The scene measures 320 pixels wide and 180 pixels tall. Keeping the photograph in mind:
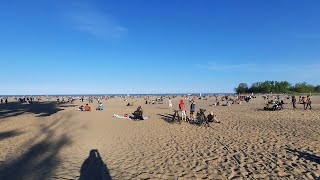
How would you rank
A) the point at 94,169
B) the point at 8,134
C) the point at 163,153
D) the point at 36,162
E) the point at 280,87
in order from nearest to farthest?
the point at 94,169, the point at 36,162, the point at 163,153, the point at 8,134, the point at 280,87

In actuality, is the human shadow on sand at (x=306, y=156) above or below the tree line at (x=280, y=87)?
below

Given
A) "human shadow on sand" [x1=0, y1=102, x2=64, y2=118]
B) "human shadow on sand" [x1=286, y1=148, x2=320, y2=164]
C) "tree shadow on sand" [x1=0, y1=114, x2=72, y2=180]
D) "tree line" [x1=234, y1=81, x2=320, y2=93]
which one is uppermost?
"tree line" [x1=234, y1=81, x2=320, y2=93]

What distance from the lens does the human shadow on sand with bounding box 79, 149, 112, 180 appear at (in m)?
8.71

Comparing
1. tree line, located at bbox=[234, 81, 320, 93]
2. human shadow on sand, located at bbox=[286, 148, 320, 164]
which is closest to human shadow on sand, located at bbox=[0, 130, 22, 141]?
human shadow on sand, located at bbox=[286, 148, 320, 164]

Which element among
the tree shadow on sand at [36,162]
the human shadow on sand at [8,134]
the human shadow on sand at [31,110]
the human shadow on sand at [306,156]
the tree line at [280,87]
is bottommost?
the tree shadow on sand at [36,162]

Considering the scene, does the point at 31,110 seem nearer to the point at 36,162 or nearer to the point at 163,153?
the point at 36,162

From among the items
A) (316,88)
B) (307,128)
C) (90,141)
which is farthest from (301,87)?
(90,141)

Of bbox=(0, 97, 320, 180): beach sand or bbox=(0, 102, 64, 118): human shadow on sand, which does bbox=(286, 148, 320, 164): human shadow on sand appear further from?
bbox=(0, 102, 64, 118): human shadow on sand

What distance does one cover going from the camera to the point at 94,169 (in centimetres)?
963

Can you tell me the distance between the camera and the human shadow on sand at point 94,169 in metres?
8.71

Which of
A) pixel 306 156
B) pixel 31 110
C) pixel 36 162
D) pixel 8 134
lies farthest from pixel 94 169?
pixel 31 110

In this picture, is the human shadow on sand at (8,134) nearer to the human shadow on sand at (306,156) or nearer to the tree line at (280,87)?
the human shadow on sand at (306,156)

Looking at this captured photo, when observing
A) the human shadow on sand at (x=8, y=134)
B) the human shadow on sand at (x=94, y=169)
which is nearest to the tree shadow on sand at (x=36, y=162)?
the human shadow on sand at (x=94, y=169)

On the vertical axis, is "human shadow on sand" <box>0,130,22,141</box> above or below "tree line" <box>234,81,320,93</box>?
below
